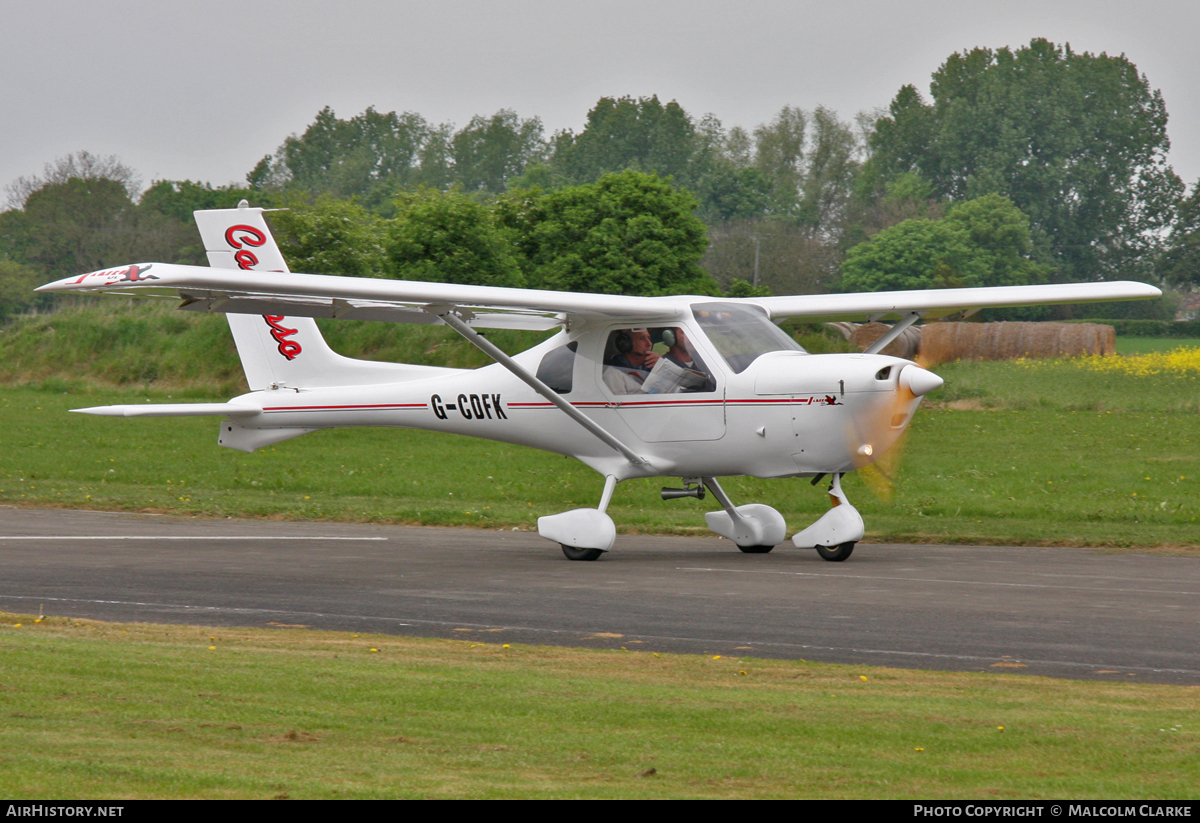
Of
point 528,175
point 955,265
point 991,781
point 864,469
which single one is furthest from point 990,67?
point 991,781

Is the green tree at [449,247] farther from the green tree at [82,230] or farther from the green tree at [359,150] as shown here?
the green tree at [359,150]

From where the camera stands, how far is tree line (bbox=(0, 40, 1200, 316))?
11006cm

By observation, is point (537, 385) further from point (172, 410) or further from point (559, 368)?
point (172, 410)

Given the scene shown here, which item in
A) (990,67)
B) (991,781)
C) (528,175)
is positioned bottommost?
(991,781)

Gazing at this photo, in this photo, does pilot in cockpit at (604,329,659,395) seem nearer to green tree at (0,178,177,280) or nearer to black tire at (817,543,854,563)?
black tire at (817,543,854,563)

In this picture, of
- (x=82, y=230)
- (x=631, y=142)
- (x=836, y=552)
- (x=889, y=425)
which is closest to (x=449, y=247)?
(x=836, y=552)

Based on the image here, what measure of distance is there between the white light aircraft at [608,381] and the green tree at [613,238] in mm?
40447

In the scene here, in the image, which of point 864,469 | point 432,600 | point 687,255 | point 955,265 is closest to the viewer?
point 432,600

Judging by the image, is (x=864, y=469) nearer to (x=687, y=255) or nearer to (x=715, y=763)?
(x=715, y=763)

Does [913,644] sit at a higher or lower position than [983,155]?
lower

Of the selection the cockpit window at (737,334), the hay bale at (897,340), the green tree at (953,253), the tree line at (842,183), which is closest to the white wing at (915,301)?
the cockpit window at (737,334)

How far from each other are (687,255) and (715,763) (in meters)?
55.2

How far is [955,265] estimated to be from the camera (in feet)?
361

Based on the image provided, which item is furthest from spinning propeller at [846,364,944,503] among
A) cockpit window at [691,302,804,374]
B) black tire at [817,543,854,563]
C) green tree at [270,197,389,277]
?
green tree at [270,197,389,277]
